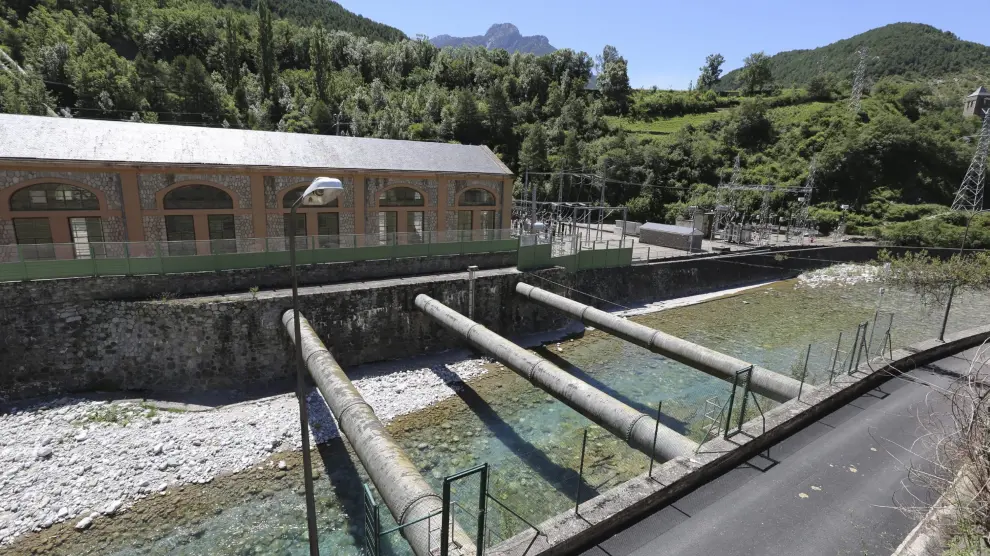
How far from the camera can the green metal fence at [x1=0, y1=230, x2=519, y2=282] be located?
1522 cm

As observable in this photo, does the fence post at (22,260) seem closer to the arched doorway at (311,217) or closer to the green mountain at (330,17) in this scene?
the arched doorway at (311,217)

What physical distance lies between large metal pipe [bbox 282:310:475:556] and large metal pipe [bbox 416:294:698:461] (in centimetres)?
524

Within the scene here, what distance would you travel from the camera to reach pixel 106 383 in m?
15.6

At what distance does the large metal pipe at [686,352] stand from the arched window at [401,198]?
34.5 feet

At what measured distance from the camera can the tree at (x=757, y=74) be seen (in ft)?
304

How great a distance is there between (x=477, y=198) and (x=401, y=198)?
5.25 meters

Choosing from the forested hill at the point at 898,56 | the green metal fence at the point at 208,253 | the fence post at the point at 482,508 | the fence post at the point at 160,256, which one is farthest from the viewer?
the forested hill at the point at 898,56

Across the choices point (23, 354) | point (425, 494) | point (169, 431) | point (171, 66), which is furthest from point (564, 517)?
point (171, 66)

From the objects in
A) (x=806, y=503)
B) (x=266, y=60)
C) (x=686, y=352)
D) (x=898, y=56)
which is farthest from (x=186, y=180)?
(x=898, y=56)

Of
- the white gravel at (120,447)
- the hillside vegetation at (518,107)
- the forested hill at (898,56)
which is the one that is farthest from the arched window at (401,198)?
the forested hill at (898,56)

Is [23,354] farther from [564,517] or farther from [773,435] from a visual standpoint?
[773,435]

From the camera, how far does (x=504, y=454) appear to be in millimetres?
13672

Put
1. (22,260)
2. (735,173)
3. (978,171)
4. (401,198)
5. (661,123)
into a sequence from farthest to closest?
(661,123), (735,173), (978,171), (401,198), (22,260)

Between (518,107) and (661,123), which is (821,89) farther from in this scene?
(518,107)
